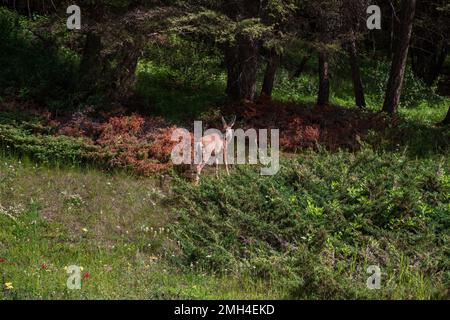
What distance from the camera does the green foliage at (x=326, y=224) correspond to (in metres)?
9.32

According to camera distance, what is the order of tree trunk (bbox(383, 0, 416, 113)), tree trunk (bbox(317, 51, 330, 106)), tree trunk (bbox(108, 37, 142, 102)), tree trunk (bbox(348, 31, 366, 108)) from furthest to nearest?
tree trunk (bbox(348, 31, 366, 108)), tree trunk (bbox(317, 51, 330, 106)), tree trunk (bbox(383, 0, 416, 113)), tree trunk (bbox(108, 37, 142, 102))

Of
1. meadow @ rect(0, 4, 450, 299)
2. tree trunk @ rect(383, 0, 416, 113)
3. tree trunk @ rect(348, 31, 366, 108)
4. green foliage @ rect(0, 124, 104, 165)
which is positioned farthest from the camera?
tree trunk @ rect(348, 31, 366, 108)

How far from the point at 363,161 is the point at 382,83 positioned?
45.1ft

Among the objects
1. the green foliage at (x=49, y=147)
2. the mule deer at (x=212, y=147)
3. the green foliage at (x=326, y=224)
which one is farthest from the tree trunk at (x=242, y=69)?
the green foliage at (x=49, y=147)

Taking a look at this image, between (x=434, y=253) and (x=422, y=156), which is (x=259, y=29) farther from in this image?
(x=434, y=253)

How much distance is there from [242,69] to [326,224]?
7.83 metres

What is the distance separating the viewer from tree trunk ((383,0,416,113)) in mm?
18062

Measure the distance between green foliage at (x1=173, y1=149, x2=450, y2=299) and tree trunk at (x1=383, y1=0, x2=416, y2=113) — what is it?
5459mm

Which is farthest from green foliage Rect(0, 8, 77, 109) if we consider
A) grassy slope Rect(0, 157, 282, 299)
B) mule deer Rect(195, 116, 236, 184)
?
mule deer Rect(195, 116, 236, 184)

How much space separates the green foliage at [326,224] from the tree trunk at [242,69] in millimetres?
4883

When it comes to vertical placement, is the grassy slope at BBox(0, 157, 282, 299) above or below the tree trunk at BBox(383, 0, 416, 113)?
below

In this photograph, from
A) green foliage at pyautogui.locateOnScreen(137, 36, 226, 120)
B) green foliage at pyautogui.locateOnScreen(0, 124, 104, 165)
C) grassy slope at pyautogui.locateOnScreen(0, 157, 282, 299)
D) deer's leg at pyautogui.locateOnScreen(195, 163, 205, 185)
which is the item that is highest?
green foliage at pyautogui.locateOnScreen(137, 36, 226, 120)

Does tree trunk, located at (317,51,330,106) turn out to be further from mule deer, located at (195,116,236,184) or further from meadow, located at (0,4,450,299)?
mule deer, located at (195,116,236,184)

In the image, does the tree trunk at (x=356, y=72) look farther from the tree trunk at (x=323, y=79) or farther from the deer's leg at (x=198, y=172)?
the deer's leg at (x=198, y=172)
